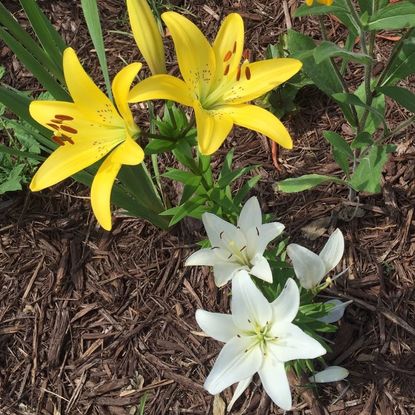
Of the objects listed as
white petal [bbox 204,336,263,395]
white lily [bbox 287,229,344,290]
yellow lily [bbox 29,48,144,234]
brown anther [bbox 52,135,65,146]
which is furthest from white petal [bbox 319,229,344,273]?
brown anther [bbox 52,135,65,146]

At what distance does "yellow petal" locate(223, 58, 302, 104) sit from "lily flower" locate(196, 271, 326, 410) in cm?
36

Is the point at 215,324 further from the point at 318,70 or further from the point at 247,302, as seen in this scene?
the point at 318,70

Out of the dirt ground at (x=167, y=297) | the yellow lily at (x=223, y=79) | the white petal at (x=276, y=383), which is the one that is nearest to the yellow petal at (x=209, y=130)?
the yellow lily at (x=223, y=79)

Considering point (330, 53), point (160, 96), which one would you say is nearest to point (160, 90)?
point (160, 96)

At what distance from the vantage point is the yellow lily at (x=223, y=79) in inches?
46.7

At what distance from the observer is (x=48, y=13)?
2256mm

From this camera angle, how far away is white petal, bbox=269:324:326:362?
3.83 ft

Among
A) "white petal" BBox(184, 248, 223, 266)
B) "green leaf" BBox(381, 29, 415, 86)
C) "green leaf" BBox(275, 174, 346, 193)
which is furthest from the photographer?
"green leaf" BBox(275, 174, 346, 193)

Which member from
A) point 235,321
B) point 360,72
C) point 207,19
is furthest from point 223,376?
point 207,19

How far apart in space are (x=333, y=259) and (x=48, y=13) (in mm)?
1457

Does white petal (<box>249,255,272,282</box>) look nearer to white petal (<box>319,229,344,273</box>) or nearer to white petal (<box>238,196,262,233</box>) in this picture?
white petal (<box>238,196,262,233</box>)

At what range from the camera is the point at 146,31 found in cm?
121

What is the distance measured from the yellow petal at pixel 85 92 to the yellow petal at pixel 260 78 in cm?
24

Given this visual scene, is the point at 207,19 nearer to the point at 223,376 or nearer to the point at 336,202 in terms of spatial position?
the point at 336,202
